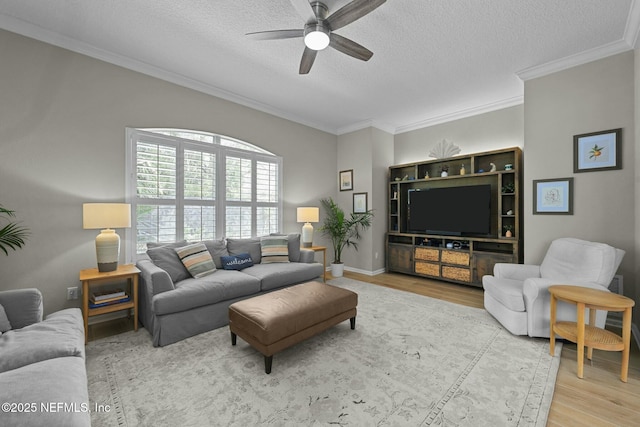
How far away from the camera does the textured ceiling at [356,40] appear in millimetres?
2379

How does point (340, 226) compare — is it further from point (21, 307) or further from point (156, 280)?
point (21, 307)

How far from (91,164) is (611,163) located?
5758 mm

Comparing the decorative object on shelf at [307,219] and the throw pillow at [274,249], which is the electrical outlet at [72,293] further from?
the decorative object on shelf at [307,219]

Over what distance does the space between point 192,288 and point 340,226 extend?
10.3ft

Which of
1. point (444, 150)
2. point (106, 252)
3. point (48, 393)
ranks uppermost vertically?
point (444, 150)

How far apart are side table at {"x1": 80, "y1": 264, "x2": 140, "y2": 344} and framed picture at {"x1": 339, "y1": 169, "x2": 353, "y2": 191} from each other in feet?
13.0

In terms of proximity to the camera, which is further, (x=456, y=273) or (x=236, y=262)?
(x=456, y=273)

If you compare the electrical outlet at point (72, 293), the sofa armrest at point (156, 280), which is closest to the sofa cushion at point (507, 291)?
the sofa armrest at point (156, 280)

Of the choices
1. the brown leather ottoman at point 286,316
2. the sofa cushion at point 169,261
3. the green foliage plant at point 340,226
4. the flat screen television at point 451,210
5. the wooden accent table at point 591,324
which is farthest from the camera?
the green foliage plant at point 340,226

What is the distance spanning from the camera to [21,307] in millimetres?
1847

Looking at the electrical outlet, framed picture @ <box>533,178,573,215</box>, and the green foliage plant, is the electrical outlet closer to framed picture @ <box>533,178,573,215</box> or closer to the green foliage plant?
the green foliage plant

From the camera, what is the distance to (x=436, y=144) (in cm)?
511

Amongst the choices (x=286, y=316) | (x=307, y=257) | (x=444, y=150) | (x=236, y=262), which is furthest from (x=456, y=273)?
(x=236, y=262)

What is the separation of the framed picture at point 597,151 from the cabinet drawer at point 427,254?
2225 mm
